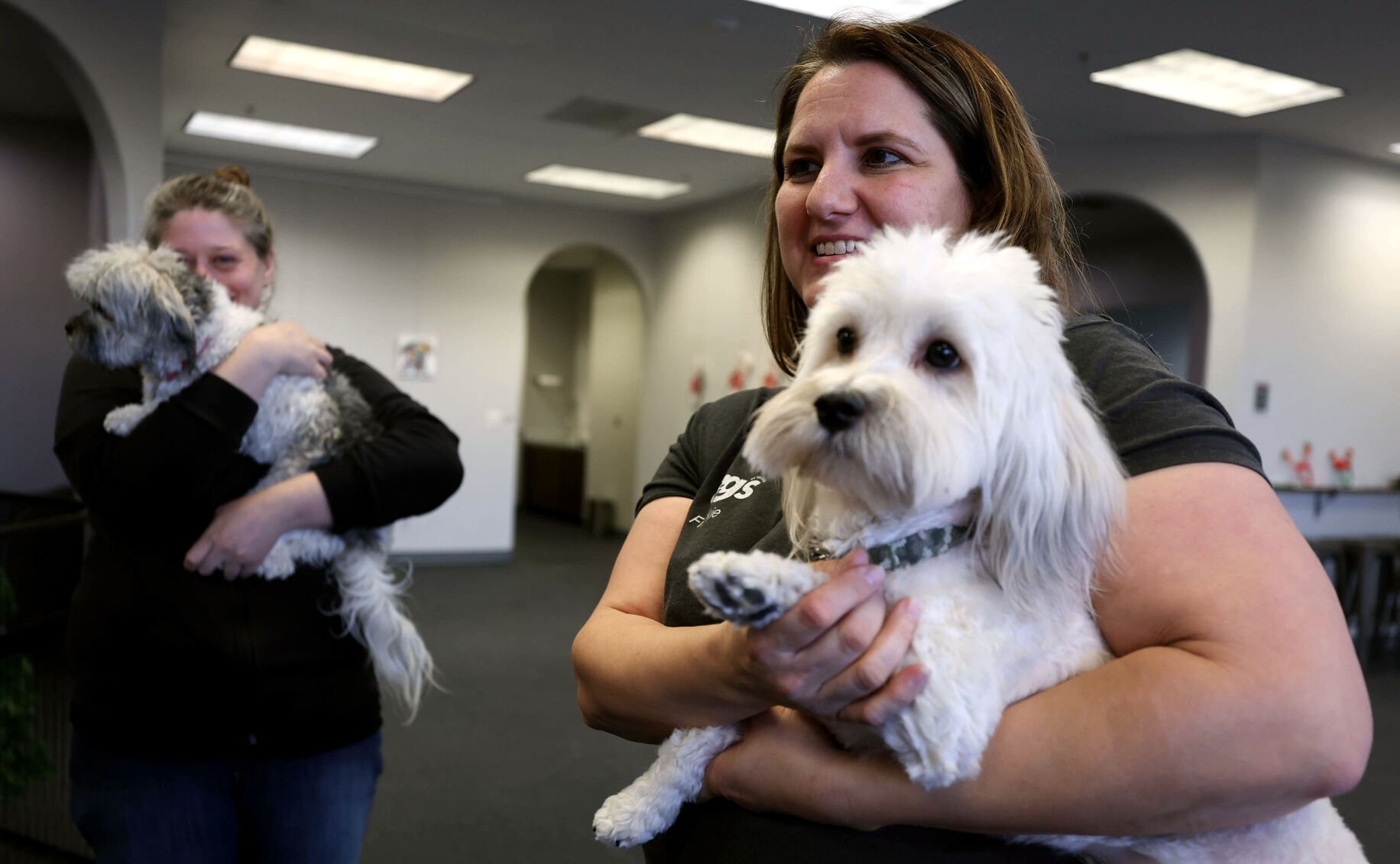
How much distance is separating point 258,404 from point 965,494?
4.17 feet

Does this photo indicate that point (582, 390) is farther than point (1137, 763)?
Yes

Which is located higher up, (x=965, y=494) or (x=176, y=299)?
(x=176, y=299)

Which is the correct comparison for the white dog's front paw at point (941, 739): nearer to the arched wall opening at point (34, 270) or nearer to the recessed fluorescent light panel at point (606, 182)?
the arched wall opening at point (34, 270)

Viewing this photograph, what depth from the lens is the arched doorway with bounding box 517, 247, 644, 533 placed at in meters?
11.6

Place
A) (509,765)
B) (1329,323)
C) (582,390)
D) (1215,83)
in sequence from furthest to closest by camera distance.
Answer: (582,390)
(1329,323)
(1215,83)
(509,765)

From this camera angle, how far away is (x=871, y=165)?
1.07 metres

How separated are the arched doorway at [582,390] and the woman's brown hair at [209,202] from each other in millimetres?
9098

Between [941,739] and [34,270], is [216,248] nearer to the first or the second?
[941,739]

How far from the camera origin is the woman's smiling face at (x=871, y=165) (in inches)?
41.4

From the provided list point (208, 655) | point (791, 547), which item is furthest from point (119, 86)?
point (791, 547)

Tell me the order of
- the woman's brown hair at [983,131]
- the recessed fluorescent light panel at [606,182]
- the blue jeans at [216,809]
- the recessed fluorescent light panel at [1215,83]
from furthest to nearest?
the recessed fluorescent light panel at [606,182] < the recessed fluorescent light panel at [1215,83] < the blue jeans at [216,809] < the woman's brown hair at [983,131]

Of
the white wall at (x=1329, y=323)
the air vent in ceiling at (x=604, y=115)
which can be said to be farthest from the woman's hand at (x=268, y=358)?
the white wall at (x=1329, y=323)

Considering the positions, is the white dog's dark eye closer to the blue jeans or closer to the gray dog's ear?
the blue jeans

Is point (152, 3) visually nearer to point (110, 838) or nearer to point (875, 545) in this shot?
point (110, 838)
